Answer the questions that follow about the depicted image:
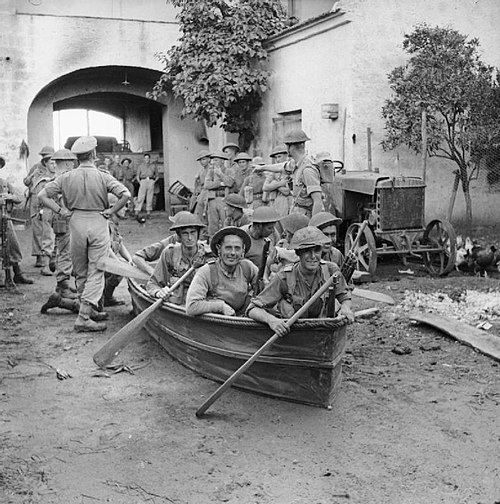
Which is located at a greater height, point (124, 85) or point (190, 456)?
point (124, 85)

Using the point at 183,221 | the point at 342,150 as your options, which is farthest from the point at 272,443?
the point at 342,150

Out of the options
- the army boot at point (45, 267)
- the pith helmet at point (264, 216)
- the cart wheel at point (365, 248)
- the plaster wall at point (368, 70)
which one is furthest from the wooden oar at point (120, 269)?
the plaster wall at point (368, 70)

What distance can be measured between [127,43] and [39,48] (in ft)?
7.10

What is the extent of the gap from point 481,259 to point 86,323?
19.4ft

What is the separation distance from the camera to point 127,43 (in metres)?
19.3

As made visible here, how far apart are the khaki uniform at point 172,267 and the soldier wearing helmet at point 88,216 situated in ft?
3.85

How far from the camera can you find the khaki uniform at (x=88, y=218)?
845 cm

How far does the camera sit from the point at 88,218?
8.50 m

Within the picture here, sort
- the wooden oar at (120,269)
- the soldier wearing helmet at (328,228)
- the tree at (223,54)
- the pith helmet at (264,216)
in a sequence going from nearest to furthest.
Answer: the soldier wearing helmet at (328,228), the pith helmet at (264,216), the wooden oar at (120,269), the tree at (223,54)

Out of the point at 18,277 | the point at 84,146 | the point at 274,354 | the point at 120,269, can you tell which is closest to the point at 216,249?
the point at 274,354

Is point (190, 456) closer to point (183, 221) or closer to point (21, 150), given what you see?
point (183, 221)

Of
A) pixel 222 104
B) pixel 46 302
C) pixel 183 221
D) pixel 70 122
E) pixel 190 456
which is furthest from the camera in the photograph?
pixel 70 122

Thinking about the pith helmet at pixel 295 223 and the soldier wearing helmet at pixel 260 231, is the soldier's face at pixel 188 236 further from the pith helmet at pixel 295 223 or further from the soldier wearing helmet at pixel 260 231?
the pith helmet at pixel 295 223

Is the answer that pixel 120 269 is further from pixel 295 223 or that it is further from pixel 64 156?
pixel 64 156
